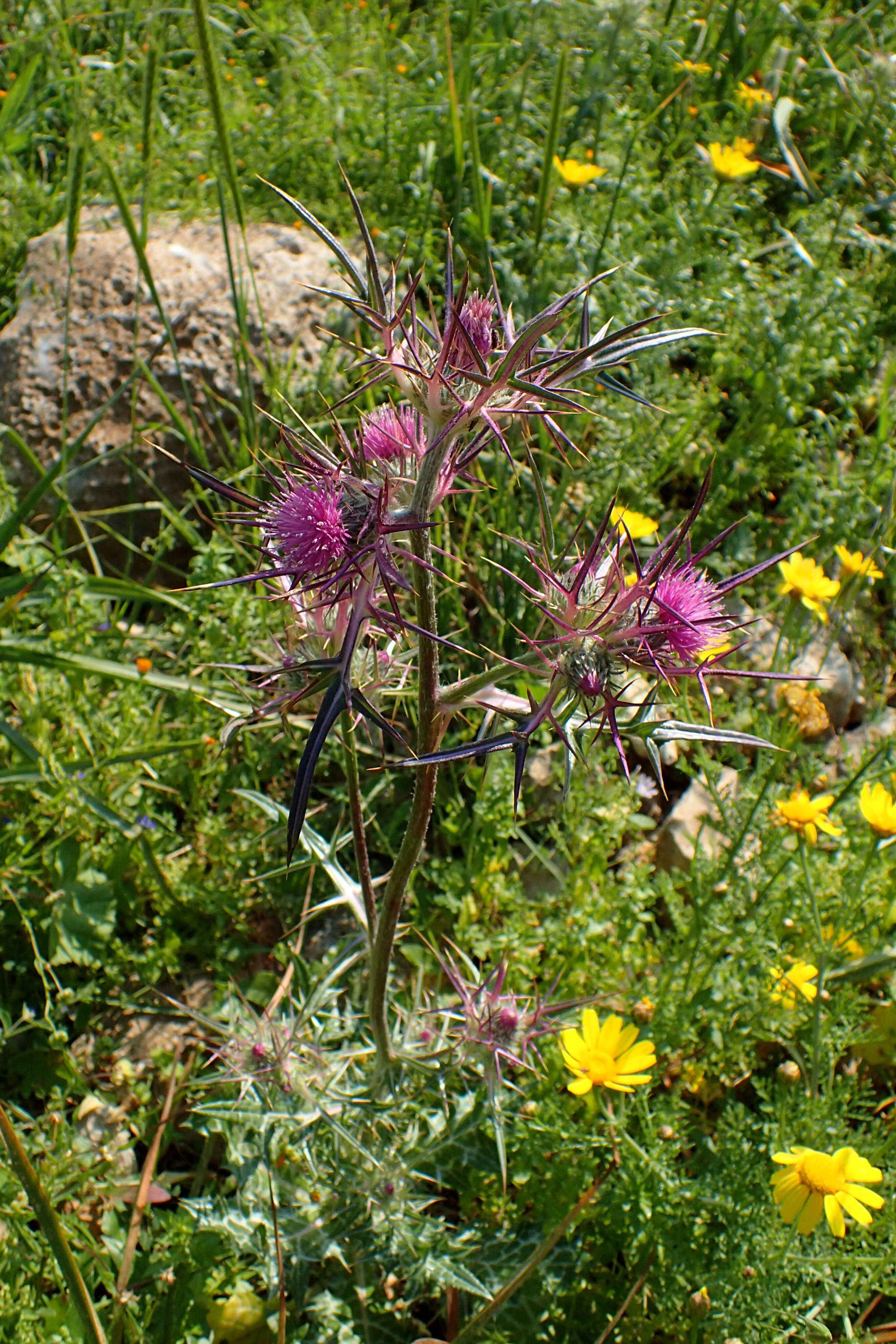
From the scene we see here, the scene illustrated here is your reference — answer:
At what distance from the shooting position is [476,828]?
2484 mm

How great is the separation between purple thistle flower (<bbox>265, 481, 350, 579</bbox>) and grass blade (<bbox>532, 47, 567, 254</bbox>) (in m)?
1.97

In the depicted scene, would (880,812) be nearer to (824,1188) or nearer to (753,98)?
(824,1188)

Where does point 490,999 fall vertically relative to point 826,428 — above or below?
below

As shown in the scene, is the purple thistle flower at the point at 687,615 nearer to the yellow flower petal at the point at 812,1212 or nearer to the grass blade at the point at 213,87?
the yellow flower petal at the point at 812,1212

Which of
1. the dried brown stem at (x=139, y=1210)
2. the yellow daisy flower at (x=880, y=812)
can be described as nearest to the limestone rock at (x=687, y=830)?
the yellow daisy flower at (x=880, y=812)

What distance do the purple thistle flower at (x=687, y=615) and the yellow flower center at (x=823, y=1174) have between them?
38.5 inches

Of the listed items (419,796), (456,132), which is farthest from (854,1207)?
(456,132)

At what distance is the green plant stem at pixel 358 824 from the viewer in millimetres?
1539

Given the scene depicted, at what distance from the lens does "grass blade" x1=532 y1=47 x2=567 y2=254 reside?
267 cm

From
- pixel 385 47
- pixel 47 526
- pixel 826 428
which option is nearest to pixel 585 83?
pixel 385 47

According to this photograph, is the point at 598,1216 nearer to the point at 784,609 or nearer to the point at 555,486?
the point at 784,609

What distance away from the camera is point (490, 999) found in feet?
5.89

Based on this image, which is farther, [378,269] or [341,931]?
[341,931]

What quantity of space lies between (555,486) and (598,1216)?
2.12 meters
